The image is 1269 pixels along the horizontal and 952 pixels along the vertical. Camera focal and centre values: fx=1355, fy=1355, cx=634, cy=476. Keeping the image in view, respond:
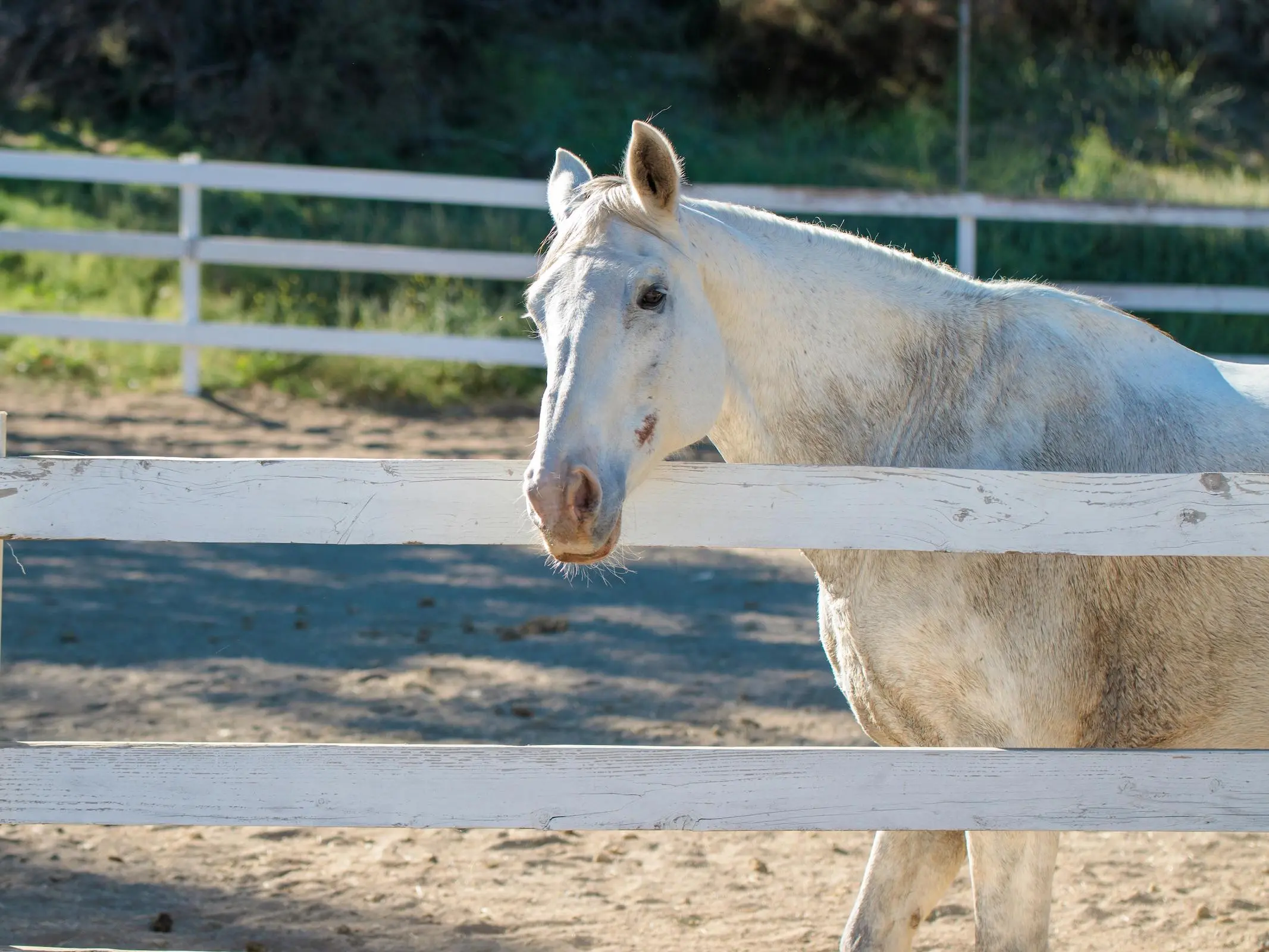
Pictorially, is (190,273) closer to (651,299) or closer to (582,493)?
(651,299)

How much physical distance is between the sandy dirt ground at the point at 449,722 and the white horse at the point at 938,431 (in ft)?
3.19

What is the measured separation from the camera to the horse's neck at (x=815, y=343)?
279cm

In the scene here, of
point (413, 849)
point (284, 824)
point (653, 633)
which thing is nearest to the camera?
point (284, 824)

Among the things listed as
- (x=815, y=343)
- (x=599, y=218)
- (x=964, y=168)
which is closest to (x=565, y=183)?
(x=599, y=218)

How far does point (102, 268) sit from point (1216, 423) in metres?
10.8

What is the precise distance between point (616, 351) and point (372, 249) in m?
7.45

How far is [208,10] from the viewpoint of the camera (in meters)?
15.3

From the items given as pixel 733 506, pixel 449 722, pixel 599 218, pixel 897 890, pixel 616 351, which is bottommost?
pixel 449 722

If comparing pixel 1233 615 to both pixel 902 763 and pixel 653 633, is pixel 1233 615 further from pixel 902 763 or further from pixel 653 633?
pixel 653 633

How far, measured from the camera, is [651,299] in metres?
2.53

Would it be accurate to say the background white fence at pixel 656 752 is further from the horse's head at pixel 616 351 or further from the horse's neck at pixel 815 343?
the horse's neck at pixel 815 343

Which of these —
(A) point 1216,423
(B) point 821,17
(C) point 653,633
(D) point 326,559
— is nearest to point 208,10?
(B) point 821,17

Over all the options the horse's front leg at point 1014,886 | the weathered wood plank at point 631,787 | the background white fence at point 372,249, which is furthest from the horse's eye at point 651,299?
the background white fence at point 372,249

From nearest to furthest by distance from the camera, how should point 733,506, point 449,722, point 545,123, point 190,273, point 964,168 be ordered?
1. point 733,506
2. point 449,722
3. point 190,273
4. point 964,168
5. point 545,123
